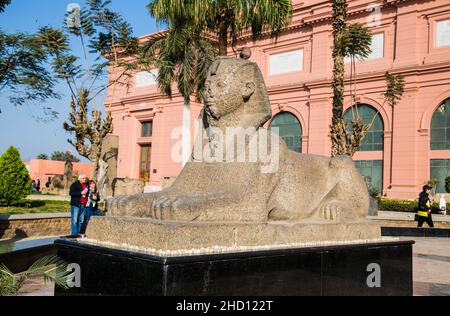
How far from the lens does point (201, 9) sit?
13820 mm

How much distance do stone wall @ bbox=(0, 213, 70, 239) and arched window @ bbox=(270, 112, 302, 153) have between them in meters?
17.0

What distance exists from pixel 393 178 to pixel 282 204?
19.6 meters

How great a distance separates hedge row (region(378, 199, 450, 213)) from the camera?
64.3 feet

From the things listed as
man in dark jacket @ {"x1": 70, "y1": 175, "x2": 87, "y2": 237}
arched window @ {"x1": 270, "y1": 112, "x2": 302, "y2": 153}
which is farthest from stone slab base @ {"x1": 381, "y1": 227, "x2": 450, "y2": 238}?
arched window @ {"x1": 270, "y1": 112, "x2": 302, "y2": 153}

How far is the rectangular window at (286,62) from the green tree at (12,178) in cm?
1694

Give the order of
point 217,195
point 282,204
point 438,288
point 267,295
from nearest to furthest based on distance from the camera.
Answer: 1. point 267,295
2. point 217,195
3. point 282,204
4. point 438,288

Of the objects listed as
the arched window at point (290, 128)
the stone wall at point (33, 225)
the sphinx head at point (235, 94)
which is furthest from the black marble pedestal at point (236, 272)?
the arched window at point (290, 128)

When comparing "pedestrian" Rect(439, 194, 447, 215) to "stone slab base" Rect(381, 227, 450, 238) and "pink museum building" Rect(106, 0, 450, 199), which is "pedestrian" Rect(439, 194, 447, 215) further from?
"stone slab base" Rect(381, 227, 450, 238)

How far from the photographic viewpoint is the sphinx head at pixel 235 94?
3.98m

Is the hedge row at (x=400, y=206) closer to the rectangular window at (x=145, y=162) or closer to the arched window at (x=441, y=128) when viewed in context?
the arched window at (x=441, y=128)

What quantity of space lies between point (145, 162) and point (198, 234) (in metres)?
30.4

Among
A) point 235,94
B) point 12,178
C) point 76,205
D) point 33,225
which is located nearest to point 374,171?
point 12,178
